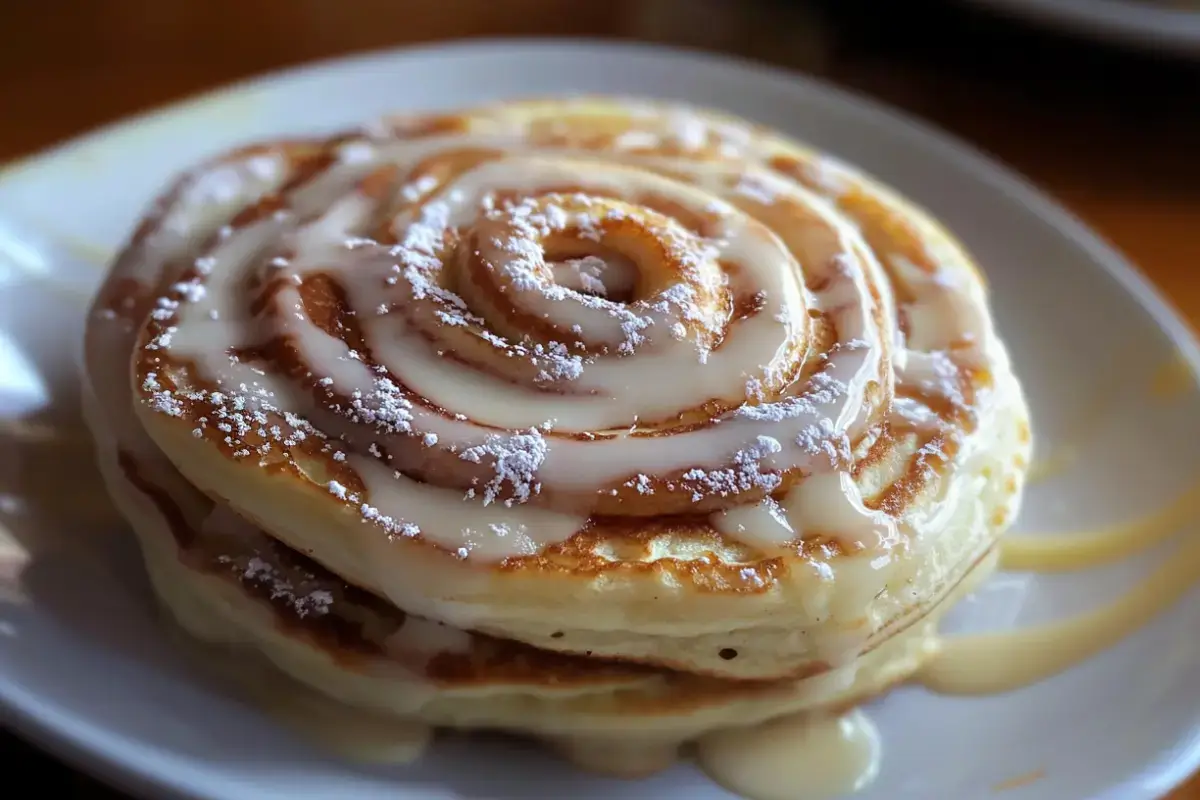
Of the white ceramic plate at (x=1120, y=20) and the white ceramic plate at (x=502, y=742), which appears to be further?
the white ceramic plate at (x=1120, y=20)

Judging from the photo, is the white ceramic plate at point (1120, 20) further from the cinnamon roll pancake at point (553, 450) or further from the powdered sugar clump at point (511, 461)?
the powdered sugar clump at point (511, 461)

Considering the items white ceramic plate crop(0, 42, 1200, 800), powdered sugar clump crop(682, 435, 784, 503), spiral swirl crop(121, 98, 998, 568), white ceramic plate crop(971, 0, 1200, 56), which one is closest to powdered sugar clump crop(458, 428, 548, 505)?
spiral swirl crop(121, 98, 998, 568)

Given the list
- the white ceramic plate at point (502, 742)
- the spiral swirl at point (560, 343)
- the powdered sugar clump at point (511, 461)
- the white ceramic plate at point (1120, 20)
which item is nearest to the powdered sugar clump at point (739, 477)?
the spiral swirl at point (560, 343)

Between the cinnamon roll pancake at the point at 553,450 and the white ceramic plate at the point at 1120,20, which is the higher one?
the white ceramic plate at the point at 1120,20

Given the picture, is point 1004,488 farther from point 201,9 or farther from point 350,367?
point 201,9

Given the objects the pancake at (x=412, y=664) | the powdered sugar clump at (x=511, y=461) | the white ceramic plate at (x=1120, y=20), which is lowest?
the pancake at (x=412, y=664)

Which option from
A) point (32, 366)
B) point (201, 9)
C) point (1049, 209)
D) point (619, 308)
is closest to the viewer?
point (619, 308)

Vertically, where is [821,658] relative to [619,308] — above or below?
below

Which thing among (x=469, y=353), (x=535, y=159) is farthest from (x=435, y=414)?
(x=535, y=159)
